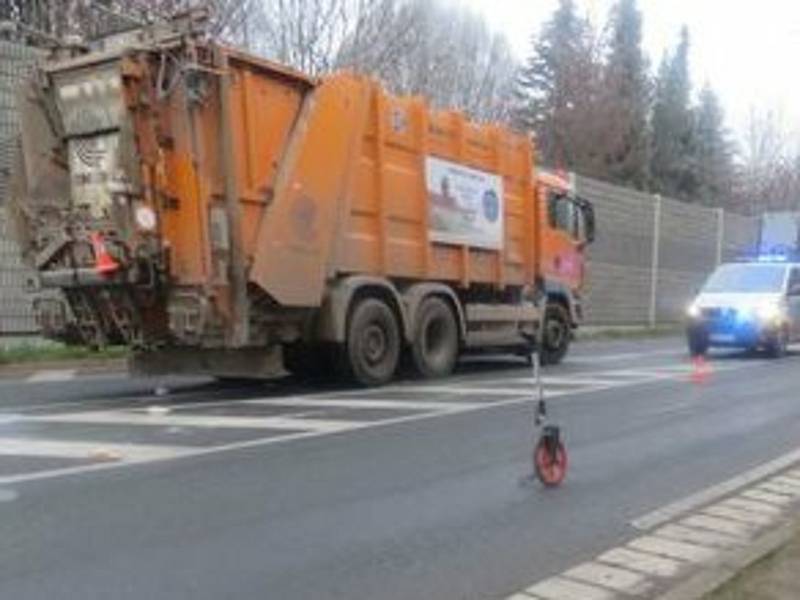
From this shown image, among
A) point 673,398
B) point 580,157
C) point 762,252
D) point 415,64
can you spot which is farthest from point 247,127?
point 580,157

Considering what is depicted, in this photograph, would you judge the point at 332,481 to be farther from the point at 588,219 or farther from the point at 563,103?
the point at 563,103

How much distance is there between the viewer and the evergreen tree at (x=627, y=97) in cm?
6556

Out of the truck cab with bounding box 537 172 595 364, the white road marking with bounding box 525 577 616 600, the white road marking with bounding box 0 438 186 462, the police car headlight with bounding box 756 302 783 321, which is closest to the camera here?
the white road marking with bounding box 525 577 616 600

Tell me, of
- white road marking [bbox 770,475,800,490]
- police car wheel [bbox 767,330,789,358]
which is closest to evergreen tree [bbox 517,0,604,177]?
police car wheel [bbox 767,330,789,358]

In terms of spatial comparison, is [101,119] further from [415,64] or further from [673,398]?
[415,64]

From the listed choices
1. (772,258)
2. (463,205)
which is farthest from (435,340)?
(772,258)

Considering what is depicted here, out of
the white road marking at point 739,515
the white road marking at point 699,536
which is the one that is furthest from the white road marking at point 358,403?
the white road marking at point 699,536

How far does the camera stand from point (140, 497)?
31.8 feet

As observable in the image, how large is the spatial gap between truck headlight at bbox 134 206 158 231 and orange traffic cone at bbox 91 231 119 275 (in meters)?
0.45

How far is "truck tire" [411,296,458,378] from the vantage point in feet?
64.1

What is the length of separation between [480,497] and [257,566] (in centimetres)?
268

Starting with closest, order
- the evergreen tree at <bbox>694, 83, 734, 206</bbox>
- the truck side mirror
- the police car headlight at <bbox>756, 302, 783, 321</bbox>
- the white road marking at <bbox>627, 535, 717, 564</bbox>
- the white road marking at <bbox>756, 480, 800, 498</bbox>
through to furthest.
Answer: the white road marking at <bbox>627, 535, 717, 564</bbox> < the white road marking at <bbox>756, 480, 800, 498</bbox> < the truck side mirror < the police car headlight at <bbox>756, 302, 783, 321</bbox> < the evergreen tree at <bbox>694, 83, 734, 206</bbox>

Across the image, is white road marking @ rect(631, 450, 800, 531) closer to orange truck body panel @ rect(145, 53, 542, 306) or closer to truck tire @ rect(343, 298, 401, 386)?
orange truck body panel @ rect(145, 53, 542, 306)

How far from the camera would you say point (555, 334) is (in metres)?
24.0
